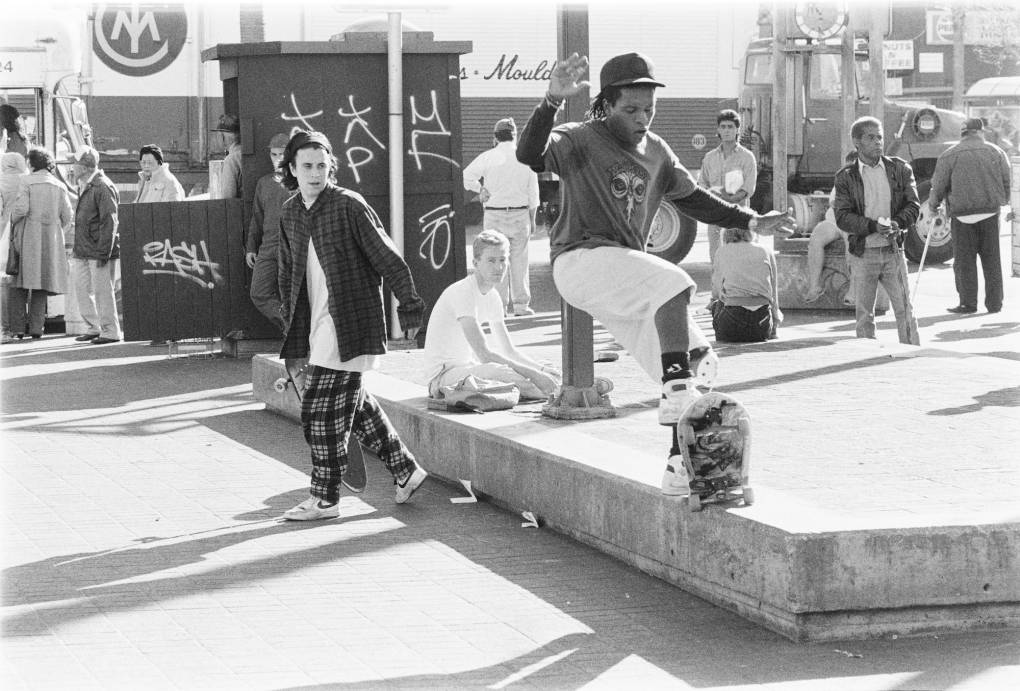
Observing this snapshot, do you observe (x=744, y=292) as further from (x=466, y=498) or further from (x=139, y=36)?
(x=139, y=36)

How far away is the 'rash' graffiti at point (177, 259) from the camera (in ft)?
44.4

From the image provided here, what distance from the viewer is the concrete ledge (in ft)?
17.3

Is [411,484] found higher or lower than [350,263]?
lower

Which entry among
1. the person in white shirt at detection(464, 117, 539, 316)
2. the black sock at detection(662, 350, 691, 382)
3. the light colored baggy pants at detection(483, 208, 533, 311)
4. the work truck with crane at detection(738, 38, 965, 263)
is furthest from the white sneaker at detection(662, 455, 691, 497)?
the work truck with crane at detection(738, 38, 965, 263)

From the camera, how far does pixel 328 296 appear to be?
7.40 metres

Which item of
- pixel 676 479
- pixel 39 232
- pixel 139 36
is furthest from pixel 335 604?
pixel 139 36

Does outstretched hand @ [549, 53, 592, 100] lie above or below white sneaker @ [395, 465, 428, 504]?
above

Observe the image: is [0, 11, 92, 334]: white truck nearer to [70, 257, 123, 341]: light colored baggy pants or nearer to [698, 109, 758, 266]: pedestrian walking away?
[70, 257, 123, 341]: light colored baggy pants

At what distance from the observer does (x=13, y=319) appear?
1608cm

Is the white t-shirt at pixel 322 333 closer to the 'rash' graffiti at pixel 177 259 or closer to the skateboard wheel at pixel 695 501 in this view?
the skateboard wheel at pixel 695 501

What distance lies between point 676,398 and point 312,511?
2145 mm

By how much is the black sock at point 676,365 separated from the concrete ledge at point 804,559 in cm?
46

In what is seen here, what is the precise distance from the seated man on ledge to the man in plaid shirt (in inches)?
45.2

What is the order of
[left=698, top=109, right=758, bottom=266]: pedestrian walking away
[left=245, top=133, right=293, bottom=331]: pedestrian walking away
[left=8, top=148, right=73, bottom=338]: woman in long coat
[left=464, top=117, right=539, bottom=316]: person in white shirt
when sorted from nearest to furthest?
[left=245, top=133, right=293, bottom=331]: pedestrian walking away
[left=464, top=117, right=539, bottom=316]: person in white shirt
[left=8, top=148, right=73, bottom=338]: woman in long coat
[left=698, top=109, right=758, bottom=266]: pedestrian walking away
